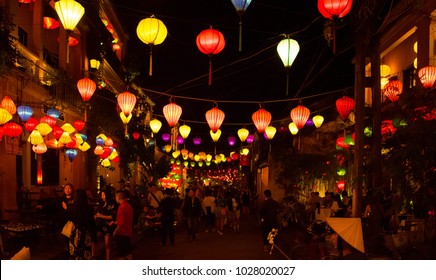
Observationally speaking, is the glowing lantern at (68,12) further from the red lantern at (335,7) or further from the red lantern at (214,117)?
the red lantern at (214,117)

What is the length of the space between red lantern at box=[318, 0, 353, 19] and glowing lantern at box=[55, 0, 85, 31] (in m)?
4.89

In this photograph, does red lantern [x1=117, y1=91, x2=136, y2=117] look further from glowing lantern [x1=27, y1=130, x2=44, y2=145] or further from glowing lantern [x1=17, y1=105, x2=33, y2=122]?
glowing lantern [x1=27, y1=130, x2=44, y2=145]

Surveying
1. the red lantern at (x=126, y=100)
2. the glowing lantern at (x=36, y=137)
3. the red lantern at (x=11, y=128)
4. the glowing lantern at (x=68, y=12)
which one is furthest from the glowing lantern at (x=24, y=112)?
the glowing lantern at (x=68, y=12)

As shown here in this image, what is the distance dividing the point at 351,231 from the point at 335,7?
3.87 m

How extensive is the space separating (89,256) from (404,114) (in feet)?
22.1

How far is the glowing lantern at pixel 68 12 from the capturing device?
9391mm

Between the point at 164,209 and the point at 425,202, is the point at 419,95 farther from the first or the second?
the point at 164,209

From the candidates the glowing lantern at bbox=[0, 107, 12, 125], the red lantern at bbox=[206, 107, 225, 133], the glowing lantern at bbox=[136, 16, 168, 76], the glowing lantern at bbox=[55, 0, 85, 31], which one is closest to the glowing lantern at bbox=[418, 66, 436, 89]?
the glowing lantern at bbox=[136, 16, 168, 76]

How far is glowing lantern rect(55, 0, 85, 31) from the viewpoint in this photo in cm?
939

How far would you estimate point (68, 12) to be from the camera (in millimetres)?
9461

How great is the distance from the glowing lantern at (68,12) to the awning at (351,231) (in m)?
6.34

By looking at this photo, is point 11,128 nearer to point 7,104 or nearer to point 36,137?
point 7,104

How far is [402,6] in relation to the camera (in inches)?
610
